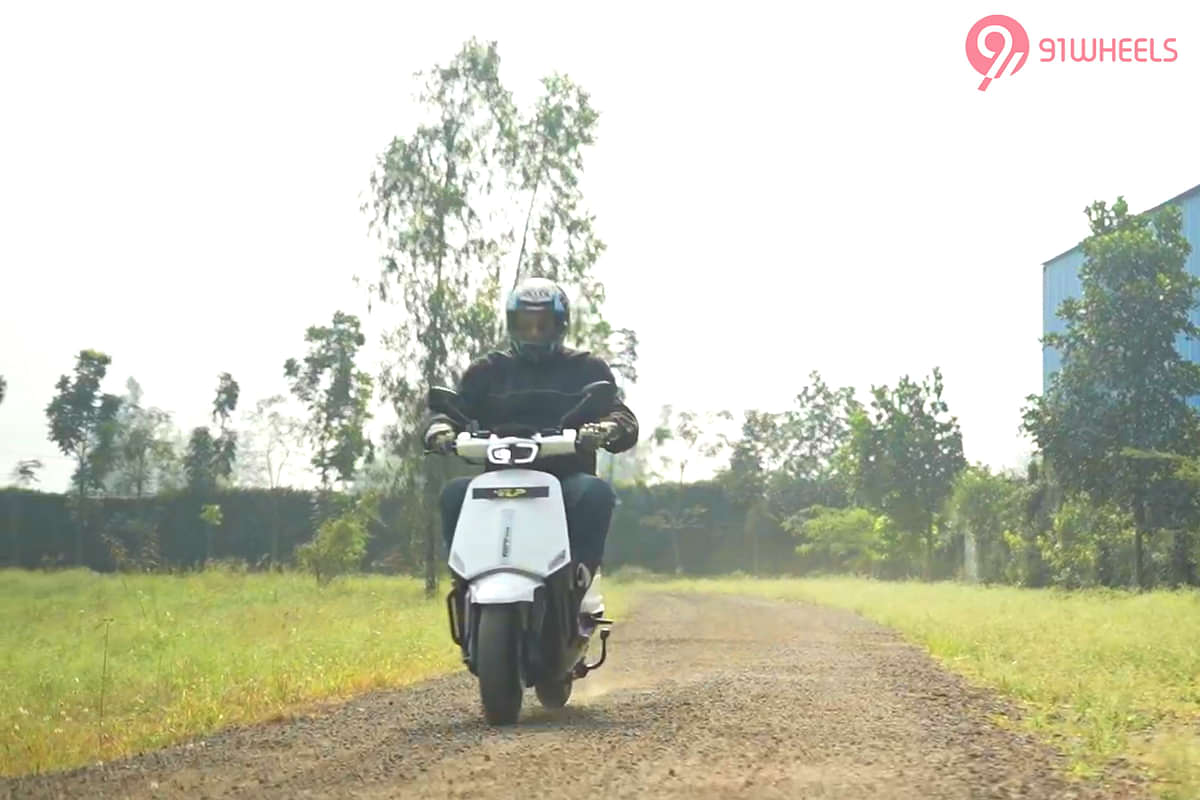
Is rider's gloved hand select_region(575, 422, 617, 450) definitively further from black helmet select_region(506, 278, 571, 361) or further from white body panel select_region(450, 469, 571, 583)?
black helmet select_region(506, 278, 571, 361)

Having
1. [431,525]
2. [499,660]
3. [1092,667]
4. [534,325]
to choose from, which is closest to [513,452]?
[534,325]

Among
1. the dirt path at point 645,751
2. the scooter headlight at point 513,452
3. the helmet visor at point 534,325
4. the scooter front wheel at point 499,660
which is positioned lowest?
the dirt path at point 645,751

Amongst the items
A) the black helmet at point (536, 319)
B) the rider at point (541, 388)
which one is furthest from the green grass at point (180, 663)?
the black helmet at point (536, 319)

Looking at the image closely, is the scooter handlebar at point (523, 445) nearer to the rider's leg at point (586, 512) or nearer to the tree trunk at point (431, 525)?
the rider's leg at point (586, 512)

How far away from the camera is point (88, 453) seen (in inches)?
2295

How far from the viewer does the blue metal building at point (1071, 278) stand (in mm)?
36344

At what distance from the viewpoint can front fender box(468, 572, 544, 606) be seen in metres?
6.80

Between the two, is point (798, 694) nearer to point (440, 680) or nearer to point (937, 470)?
point (440, 680)

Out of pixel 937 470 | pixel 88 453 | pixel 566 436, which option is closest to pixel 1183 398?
pixel 937 470

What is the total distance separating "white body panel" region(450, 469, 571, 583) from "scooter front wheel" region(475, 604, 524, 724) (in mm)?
222

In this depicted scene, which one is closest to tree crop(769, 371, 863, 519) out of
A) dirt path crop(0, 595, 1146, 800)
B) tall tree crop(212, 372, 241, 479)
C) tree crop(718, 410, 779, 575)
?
tree crop(718, 410, 779, 575)

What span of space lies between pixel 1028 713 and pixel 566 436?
9.07 ft

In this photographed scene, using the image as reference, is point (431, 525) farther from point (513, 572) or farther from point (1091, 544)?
point (513, 572)

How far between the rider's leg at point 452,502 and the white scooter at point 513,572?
130mm
